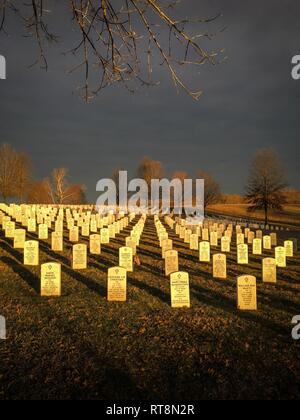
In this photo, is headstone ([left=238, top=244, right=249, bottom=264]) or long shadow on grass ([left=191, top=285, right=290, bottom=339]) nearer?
long shadow on grass ([left=191, top=285, right=290, bottom=339])

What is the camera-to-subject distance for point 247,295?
8.22 m

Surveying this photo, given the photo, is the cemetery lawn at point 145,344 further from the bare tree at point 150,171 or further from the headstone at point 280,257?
the bare tree at point 150,171

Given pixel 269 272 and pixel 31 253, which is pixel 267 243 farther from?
pixel 31 253

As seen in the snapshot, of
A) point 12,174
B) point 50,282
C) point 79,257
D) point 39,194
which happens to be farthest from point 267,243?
point 39,194

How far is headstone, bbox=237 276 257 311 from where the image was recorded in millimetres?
8188

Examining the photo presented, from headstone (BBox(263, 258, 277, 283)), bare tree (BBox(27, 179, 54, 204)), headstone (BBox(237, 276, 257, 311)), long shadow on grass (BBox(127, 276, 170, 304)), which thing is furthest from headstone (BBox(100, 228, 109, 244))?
bare tree (BBox(27, 179, 54, 204))

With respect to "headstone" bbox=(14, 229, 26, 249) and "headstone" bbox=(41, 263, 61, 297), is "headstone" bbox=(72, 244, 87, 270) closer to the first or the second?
"headstone" bbox=(41, 263, 61, 297)

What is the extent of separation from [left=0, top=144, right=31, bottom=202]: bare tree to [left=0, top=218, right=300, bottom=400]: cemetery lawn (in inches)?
1735

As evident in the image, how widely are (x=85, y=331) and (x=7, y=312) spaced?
211cm

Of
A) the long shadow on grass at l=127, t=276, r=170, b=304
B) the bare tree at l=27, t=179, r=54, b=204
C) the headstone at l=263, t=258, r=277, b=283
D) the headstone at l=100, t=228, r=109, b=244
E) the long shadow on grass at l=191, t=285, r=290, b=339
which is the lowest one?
the long shadow on grass at l=191, t=285, r=290, b=339

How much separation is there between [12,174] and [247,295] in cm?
5018

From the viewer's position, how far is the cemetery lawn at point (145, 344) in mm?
4551

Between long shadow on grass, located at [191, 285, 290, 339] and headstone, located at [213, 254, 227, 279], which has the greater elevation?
headstone, located at [213, 254, 227, 279]

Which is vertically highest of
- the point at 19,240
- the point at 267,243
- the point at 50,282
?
the point at 19,240
